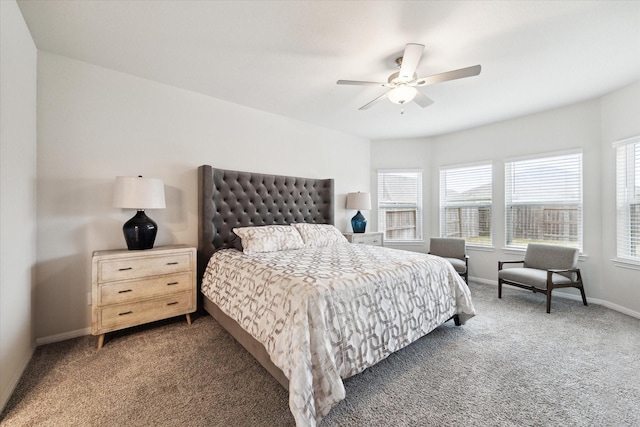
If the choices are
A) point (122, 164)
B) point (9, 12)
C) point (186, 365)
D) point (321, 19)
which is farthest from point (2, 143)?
point (321, 19)

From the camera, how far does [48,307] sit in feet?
7.81

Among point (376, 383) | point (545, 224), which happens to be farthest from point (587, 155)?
point (376, 383)

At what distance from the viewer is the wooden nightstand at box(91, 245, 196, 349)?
2262 millimetres

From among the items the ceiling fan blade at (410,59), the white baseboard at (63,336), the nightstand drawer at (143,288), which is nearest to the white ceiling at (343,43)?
the ceiling fan blade at (410,59)

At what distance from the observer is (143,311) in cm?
247

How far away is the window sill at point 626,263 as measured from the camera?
2975 millimetres

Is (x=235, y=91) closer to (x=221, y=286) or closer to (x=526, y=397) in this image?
(x=221, y=286)

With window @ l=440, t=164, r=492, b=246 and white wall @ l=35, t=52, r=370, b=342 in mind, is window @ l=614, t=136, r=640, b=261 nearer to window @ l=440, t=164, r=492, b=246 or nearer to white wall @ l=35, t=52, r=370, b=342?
window @ l=440, t=164, r=492, b=246

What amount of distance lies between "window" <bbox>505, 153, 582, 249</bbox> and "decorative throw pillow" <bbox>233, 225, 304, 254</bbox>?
346 cm

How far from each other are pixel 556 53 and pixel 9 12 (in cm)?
421

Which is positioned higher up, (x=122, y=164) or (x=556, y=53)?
(x=556, y=53)

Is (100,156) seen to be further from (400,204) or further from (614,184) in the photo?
(614,184)

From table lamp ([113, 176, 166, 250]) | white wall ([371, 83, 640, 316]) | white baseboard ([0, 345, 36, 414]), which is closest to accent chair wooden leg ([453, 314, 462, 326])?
white wall ([371, 83, 640, 316])

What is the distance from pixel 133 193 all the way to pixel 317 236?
6.94 feet
